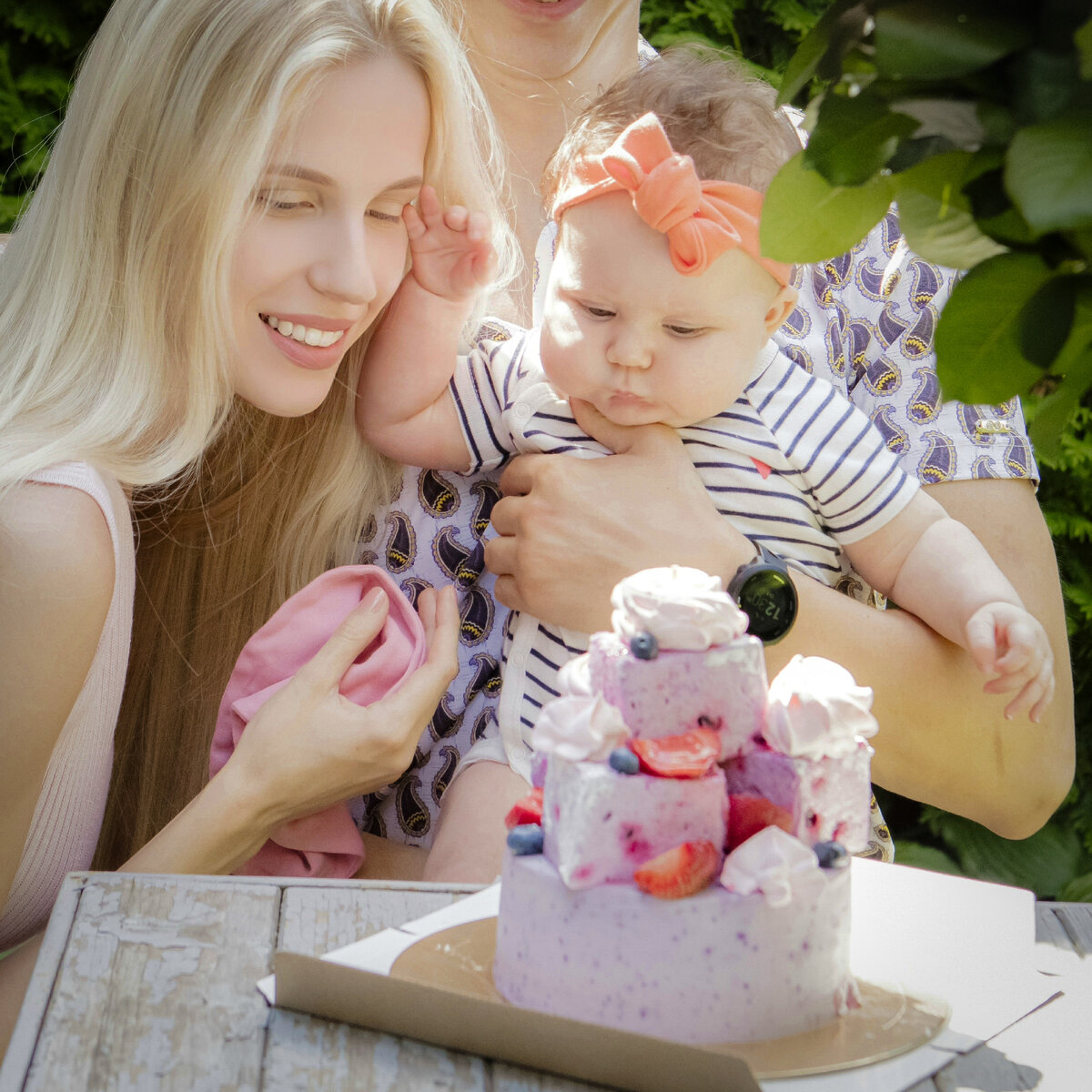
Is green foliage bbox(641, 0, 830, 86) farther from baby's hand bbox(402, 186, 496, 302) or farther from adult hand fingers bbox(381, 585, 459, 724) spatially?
adult hand fingers bbox(381, 585, 459, 724)

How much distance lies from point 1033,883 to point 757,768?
95.1 inches

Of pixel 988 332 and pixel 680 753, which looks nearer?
pixel 988 332

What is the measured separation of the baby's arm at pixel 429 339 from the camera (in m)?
1.93

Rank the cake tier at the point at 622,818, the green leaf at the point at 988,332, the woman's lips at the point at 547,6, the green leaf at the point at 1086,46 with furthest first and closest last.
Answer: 1. the woman's lips at the point at 547,6
2. the cake tier at the point at 622,818
3. the green leaf at the point at 988,332
4. the green leaf at the point at 1086,46

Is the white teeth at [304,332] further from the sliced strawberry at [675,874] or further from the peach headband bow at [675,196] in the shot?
the sliced strawberry at [675,874]

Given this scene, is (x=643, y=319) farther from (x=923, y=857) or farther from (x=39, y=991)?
(x=923, y=857)

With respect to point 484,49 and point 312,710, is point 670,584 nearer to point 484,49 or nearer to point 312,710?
point 312,710

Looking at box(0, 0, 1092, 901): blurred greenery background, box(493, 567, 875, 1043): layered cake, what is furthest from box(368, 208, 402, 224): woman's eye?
box(0, 0, 1092, 901): blurred greenery background

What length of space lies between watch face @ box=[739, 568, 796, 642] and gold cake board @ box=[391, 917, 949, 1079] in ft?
2.07

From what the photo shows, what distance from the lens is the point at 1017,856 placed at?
3127mm

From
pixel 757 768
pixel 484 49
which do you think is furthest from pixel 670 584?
pixel 484 49

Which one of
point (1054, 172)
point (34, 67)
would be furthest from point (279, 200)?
point (34, 67)

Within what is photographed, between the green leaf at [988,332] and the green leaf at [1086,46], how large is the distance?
0.35ft

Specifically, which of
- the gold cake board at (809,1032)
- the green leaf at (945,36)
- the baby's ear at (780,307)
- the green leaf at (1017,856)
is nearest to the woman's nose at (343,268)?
the baby's ear at (780,307)
